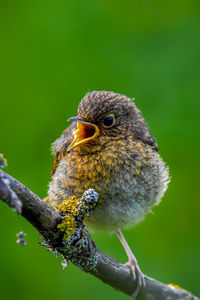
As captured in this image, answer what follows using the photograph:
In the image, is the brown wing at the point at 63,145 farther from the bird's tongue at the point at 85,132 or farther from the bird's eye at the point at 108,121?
the bird's eye at the point at 108,121

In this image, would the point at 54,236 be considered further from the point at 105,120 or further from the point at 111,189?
the point at 105,120

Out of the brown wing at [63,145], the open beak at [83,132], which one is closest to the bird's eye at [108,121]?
the open beak at [83,132]

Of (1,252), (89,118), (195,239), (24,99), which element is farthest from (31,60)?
(195,239)

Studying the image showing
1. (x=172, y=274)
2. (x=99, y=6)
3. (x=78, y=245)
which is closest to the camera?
(x=78, y=245)

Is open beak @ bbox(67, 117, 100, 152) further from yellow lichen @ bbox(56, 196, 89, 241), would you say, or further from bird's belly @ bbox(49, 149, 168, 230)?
yellow lichen @ bbox(56, 196, 89, 241)

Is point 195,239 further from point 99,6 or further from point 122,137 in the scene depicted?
point 99,6

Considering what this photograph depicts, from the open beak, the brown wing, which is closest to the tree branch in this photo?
the open beak
